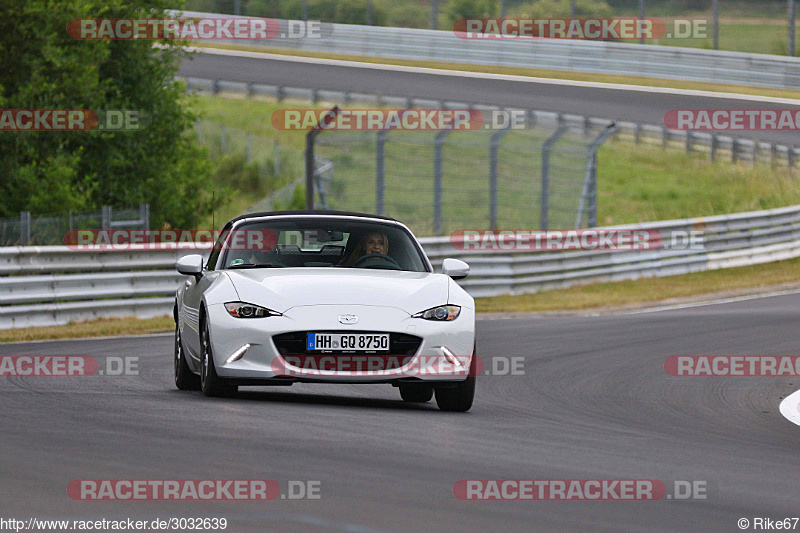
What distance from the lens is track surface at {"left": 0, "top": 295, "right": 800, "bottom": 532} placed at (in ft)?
19.7

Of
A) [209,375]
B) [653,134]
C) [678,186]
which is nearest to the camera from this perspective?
[209,375]

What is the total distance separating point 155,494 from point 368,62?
139ft

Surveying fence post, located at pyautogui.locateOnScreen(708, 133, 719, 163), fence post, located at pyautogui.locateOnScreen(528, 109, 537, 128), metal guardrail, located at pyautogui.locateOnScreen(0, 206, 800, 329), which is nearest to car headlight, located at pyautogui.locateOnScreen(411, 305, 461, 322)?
metal guardrail, located at pyautogui.locateOnScreen(0, 206, 800, 329)

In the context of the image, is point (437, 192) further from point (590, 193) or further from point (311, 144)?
point (590, 193)

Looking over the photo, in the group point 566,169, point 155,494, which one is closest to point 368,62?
point 566,169

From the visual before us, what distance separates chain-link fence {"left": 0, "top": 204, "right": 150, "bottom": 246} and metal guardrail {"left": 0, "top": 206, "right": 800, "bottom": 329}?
114 cm

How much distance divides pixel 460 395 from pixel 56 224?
11369mm

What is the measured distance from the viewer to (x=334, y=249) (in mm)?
10859

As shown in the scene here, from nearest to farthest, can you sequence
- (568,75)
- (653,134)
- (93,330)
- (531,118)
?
(93,330) < (531,118) < (653,134) < (568,75)

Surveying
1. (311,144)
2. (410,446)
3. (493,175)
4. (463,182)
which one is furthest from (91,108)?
(410,446)

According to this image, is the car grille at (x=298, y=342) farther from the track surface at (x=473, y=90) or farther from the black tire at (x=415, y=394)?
the track surface at (x=473, y=90)

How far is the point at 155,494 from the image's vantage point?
245 inches

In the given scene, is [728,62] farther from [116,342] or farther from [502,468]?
[502,468]

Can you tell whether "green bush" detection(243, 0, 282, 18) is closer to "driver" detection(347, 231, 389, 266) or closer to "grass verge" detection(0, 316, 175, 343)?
"grass verge" detection(0, 316, 175, 343)
